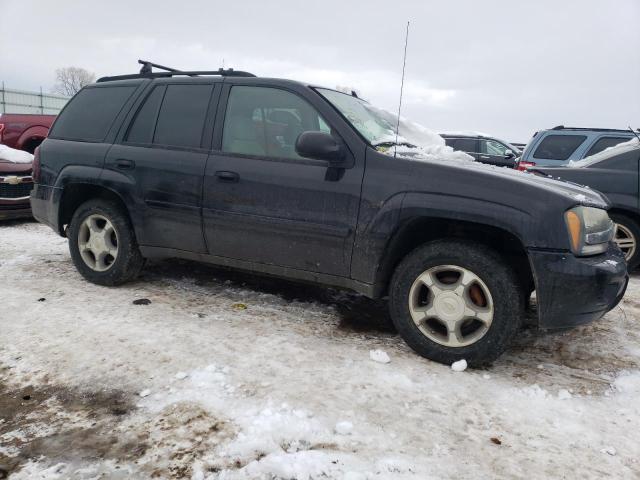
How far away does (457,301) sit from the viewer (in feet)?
9.64

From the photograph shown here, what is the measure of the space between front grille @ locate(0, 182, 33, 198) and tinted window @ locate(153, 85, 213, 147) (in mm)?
4155

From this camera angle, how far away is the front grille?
22.1 feet

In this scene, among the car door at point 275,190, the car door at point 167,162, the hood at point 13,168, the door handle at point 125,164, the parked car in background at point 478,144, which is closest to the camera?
the car door at point 275,190

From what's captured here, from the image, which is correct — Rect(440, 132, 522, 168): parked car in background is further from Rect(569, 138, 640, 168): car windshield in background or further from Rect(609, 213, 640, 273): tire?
Rect(609, 213, 640, 273): tire

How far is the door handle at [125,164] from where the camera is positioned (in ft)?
13.0

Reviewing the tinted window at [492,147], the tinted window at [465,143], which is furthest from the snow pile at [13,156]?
the tinted window at [492,147]

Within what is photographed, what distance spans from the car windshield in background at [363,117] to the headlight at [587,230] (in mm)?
1323

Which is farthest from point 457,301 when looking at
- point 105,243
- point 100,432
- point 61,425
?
point 105,243

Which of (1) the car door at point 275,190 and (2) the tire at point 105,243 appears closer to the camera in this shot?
(1) the car door at point 275,190

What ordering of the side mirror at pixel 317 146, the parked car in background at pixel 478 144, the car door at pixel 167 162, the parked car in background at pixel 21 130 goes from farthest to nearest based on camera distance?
the parked car in background at pixel 478 144 < the parked car in background at pixel 21 130 < the car door at pixel 167 162 < the side mirror at pixel 317 146

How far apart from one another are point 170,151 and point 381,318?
2158 millimetres

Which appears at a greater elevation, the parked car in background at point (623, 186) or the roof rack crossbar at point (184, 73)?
the roof rack crossbar at point (184, 73)

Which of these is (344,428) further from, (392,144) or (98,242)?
(98,242)

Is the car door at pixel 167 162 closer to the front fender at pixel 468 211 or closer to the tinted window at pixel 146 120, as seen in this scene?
the tinted window at pixel 146 120
